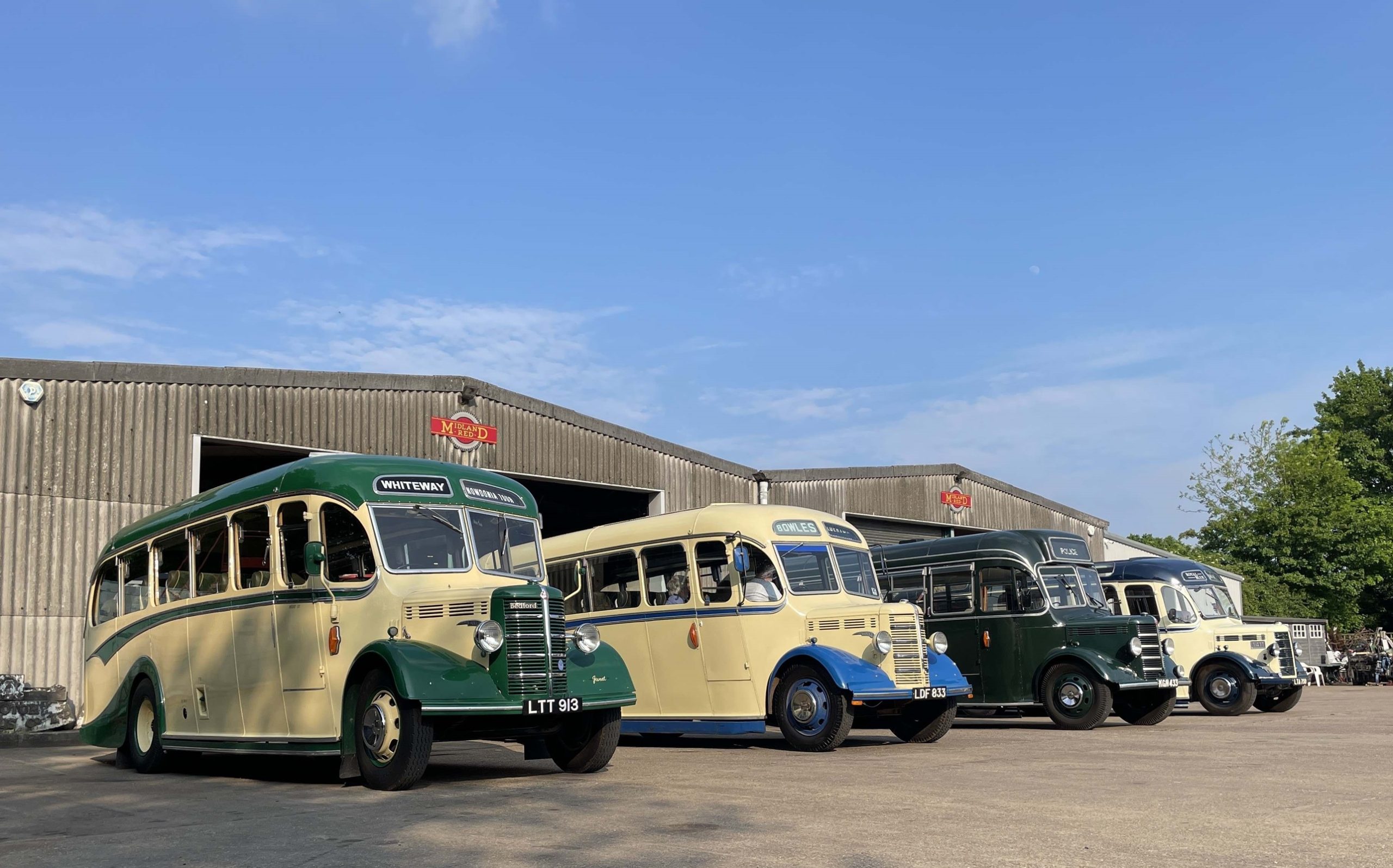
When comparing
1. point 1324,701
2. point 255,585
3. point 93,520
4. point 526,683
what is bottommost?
point 1324,701

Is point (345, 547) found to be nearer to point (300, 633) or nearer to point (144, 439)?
point (300, 633)

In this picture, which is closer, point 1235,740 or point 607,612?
point 1235,740

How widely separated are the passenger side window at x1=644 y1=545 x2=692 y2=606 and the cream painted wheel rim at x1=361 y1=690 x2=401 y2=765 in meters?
5.70

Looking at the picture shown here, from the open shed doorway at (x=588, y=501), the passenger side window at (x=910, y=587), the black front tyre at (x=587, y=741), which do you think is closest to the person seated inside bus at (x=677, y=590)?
the black front tyre at (x=587, y=741)

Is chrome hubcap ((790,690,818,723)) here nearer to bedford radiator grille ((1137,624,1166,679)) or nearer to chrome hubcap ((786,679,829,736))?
chrome hubcap ((786,679,829,736))

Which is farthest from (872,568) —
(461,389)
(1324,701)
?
(1324,701)

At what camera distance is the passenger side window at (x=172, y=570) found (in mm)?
12742

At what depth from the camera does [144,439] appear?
1897cm

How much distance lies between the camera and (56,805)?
9578 millimetres

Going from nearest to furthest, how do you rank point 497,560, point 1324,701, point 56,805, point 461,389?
point 56,805
point 497,560
point 461,389
point 1324,701

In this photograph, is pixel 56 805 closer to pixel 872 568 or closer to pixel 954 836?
pixel 954 836

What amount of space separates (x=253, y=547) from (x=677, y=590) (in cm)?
544

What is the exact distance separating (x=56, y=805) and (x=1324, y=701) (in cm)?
2508

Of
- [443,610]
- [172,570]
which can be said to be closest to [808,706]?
[443,610]
